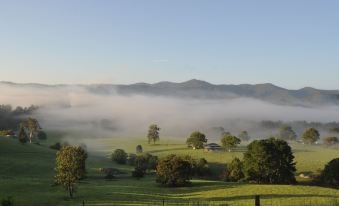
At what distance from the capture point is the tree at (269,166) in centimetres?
10775

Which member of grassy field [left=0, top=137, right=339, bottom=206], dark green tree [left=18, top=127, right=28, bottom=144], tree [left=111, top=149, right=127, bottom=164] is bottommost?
grassy field [left=0, top=137, right=339, bottom=206]

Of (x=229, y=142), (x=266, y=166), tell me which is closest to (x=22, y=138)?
(x=229, y=142)

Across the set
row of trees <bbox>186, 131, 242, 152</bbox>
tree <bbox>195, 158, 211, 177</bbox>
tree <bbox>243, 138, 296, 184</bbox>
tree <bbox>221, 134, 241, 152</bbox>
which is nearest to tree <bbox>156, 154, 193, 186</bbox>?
tree <bbox>243, 138, 296, 184</bbox>

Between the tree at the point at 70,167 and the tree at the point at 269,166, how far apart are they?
46.5 m

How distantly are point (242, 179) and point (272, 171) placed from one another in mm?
7767

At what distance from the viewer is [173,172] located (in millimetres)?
96062

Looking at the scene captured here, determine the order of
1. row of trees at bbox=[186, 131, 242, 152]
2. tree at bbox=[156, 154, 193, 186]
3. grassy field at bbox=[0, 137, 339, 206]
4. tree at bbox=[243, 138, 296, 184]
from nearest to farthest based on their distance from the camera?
1. grassy field at bbox=[0, 137, 339, 206]
2. tree at bbox=[156, 154, 193, 186]
3. tree at bbox=[243, 138, 296, 184]
4. row of trees at bbox=[186, 131, 242, 152]

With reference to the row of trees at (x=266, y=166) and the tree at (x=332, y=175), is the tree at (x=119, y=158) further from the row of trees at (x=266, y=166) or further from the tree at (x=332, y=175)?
the tree at (x=332, y=175)

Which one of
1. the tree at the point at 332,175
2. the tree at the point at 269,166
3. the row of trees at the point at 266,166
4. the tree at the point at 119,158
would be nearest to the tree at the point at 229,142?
the tree at the point at 119,158

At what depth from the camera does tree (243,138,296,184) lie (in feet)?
354

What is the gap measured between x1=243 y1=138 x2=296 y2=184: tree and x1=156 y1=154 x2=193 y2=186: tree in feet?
60.8

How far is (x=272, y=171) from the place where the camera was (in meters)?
108

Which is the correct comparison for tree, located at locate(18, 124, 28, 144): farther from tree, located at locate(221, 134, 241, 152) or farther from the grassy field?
tree, located at locate(221, 134, 241, 152)

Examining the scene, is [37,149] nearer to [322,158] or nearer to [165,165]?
[165,165]
